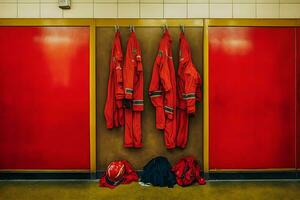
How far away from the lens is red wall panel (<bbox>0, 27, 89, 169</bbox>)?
3.83 meters

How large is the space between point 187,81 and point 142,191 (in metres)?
1.30

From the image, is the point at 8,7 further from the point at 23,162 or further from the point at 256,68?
the point at 256,68

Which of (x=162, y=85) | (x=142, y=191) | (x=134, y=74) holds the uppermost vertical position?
(x=134, y=74)

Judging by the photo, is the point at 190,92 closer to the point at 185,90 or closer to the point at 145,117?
the point at 185,90

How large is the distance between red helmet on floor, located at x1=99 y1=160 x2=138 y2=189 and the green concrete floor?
0.28 ft

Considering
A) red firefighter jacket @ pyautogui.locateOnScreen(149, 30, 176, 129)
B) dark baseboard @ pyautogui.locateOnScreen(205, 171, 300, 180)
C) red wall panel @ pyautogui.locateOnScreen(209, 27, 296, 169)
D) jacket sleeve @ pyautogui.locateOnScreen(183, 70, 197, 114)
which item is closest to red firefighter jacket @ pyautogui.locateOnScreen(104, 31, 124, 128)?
red firefighter jacket @ pyautogui.locateOnScreen(149, 30, 176, 129)

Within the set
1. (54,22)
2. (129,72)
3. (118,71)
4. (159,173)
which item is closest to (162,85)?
(129,72)

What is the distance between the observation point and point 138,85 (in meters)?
3.79

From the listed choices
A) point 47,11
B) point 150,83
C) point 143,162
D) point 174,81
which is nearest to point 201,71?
point 174,81

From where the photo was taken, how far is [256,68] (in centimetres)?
385

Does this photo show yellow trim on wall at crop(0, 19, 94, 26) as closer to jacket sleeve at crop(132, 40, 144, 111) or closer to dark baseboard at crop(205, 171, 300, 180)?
jacket sleeve at crop(132, 40, 144, 111)

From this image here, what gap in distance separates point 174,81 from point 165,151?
85 centimetres

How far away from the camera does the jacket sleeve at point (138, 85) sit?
3.75 metres

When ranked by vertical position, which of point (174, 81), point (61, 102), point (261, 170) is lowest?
point (261, 170)
